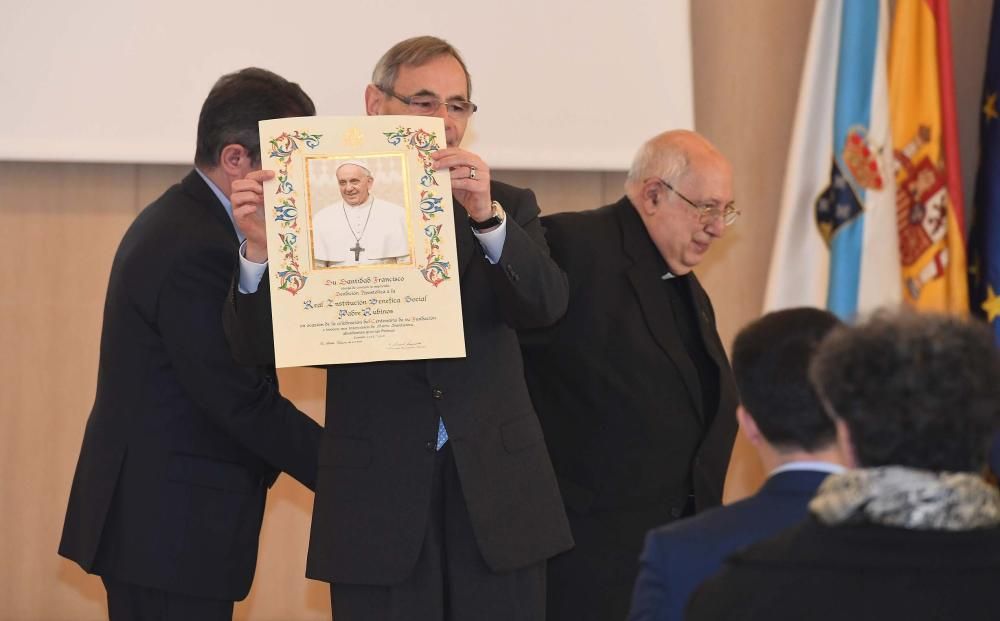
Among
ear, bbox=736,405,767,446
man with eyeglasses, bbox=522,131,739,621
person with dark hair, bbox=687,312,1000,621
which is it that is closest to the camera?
person with dark hair, bbox=687,312,1000,621

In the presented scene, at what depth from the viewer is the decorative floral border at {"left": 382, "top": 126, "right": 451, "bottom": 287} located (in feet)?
7.70

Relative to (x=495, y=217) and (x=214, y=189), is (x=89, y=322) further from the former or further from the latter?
(x=495, y=217)

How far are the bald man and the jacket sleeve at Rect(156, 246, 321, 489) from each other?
495 millimetres

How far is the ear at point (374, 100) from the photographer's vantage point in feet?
8.65

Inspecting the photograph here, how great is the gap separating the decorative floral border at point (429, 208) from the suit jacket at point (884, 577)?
114cm

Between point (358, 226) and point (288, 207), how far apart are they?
141 mm

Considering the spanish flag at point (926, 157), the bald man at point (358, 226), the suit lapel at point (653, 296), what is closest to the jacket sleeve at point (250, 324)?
the bald man at point (358, 226)

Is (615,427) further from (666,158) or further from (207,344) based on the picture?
(207,344)

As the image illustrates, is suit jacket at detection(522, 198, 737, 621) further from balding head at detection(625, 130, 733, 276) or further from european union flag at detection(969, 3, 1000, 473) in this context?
european union flag at detection(969, 3, 1000, 473)

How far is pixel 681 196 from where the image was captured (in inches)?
131

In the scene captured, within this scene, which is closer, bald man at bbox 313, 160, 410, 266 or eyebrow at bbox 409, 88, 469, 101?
bald man at bbox 313, 160, 410, 266

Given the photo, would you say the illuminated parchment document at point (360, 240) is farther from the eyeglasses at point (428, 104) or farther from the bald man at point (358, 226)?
the eyeglasses at point (428, 104)

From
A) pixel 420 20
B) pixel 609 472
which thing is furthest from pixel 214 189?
pixel 420 20

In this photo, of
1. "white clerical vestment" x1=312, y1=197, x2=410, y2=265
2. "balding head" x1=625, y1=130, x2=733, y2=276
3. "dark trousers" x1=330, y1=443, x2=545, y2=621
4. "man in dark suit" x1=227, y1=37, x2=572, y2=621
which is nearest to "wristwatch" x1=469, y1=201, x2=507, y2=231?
"man in dark suit" x1=227, y1=37, x2=572, y2=621
